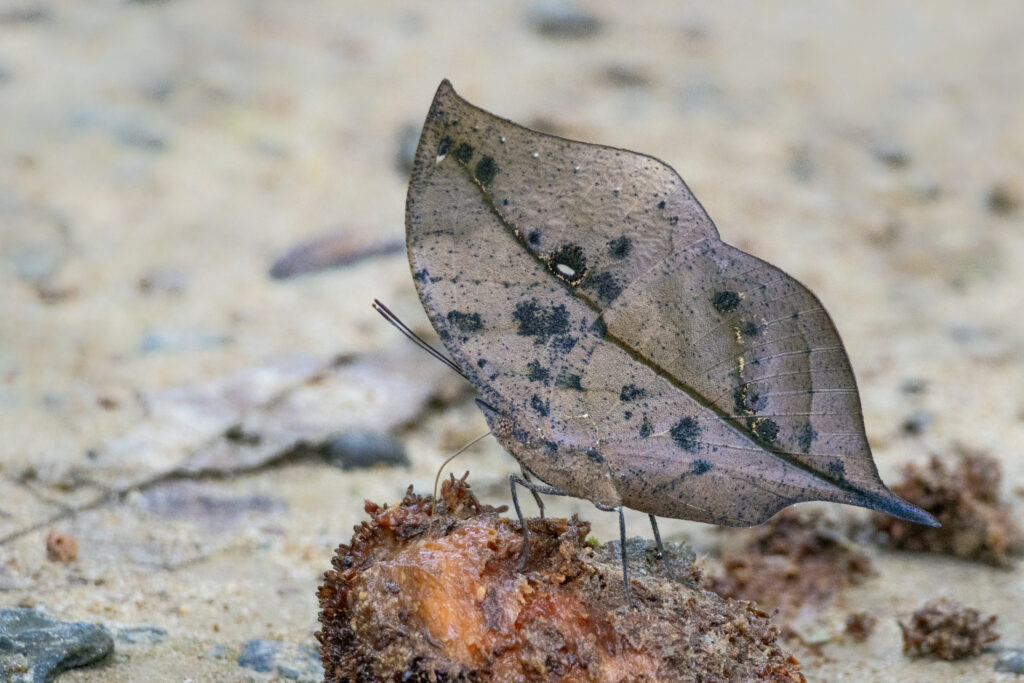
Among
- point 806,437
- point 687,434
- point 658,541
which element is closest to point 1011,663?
point 806,437

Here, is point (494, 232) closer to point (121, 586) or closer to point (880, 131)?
point (121, 586)


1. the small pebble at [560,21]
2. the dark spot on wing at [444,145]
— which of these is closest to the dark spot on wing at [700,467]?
the dark spot on wing at [444,145]

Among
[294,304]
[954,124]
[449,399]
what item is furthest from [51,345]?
[954,124]

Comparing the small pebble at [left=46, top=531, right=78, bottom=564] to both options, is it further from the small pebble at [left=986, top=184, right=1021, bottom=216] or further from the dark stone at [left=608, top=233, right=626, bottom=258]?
the small pebble at [left=986, top=184, right=1021, bottom=216]

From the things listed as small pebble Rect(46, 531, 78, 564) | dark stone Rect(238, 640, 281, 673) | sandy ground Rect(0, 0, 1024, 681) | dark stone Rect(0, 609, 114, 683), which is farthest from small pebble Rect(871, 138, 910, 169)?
dark stone Rect(0, 609, 114, 683)

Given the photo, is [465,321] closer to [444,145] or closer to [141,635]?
[444,145]

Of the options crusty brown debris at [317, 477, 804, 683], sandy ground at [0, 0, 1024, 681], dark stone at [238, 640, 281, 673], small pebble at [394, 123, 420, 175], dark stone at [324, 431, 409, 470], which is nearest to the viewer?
crusty brown debris at [317, 477, 804, 683]
